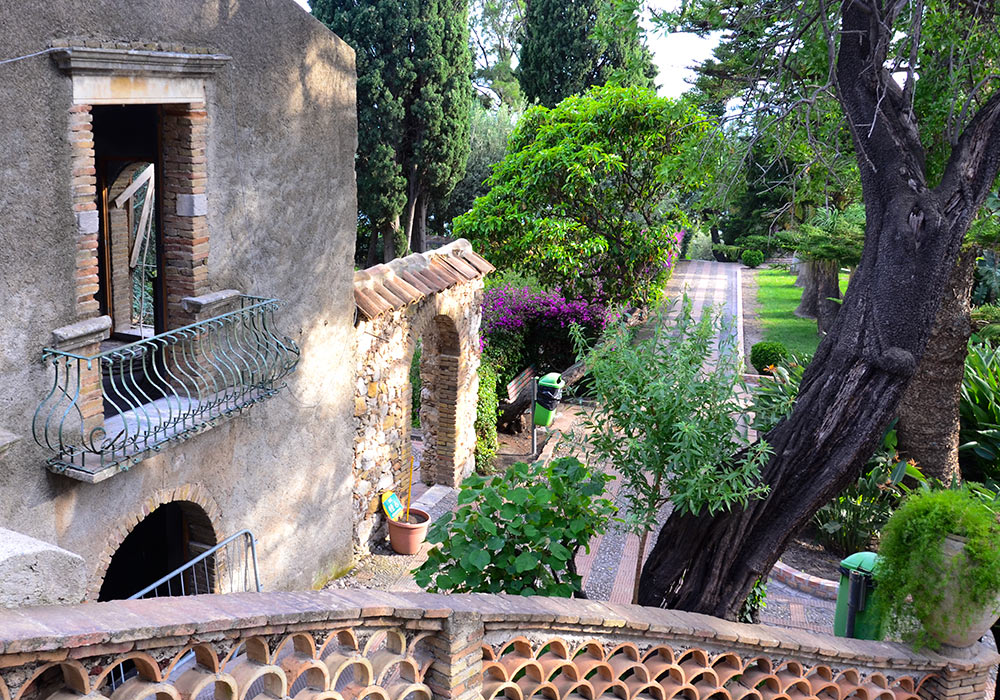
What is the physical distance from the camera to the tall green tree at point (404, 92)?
21562mm

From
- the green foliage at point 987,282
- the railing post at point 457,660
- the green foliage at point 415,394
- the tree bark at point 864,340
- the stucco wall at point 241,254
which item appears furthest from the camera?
the green foliage at point 987,282

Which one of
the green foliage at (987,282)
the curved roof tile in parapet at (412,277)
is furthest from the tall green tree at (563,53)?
the curved roof tile in parapet at (412,277)

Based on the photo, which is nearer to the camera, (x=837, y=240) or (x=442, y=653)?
(x=442, y=653)

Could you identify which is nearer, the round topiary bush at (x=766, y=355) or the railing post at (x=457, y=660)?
the railing post at (x=457, y=660)

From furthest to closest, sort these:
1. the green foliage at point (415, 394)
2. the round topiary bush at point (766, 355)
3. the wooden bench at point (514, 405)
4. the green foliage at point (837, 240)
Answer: the round topiary bush at point (766, 355)
the wooden bench at point (514, 405)
the green foliage at point (415, 394)
the green foliage at point (837, 240)

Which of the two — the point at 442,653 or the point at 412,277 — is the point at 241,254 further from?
the point at 442,653

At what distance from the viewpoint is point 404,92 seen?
22000mm

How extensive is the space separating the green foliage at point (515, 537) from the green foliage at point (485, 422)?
7702 mm

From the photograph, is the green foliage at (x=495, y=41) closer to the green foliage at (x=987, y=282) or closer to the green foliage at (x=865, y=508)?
the green foliage at (x=987, y=282)

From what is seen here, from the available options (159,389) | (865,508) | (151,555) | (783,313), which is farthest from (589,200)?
(159,389)

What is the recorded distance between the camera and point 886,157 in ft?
20.2

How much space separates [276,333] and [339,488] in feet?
6.92

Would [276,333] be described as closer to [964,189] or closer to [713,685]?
[713,685]

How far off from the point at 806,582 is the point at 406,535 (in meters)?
4.37
